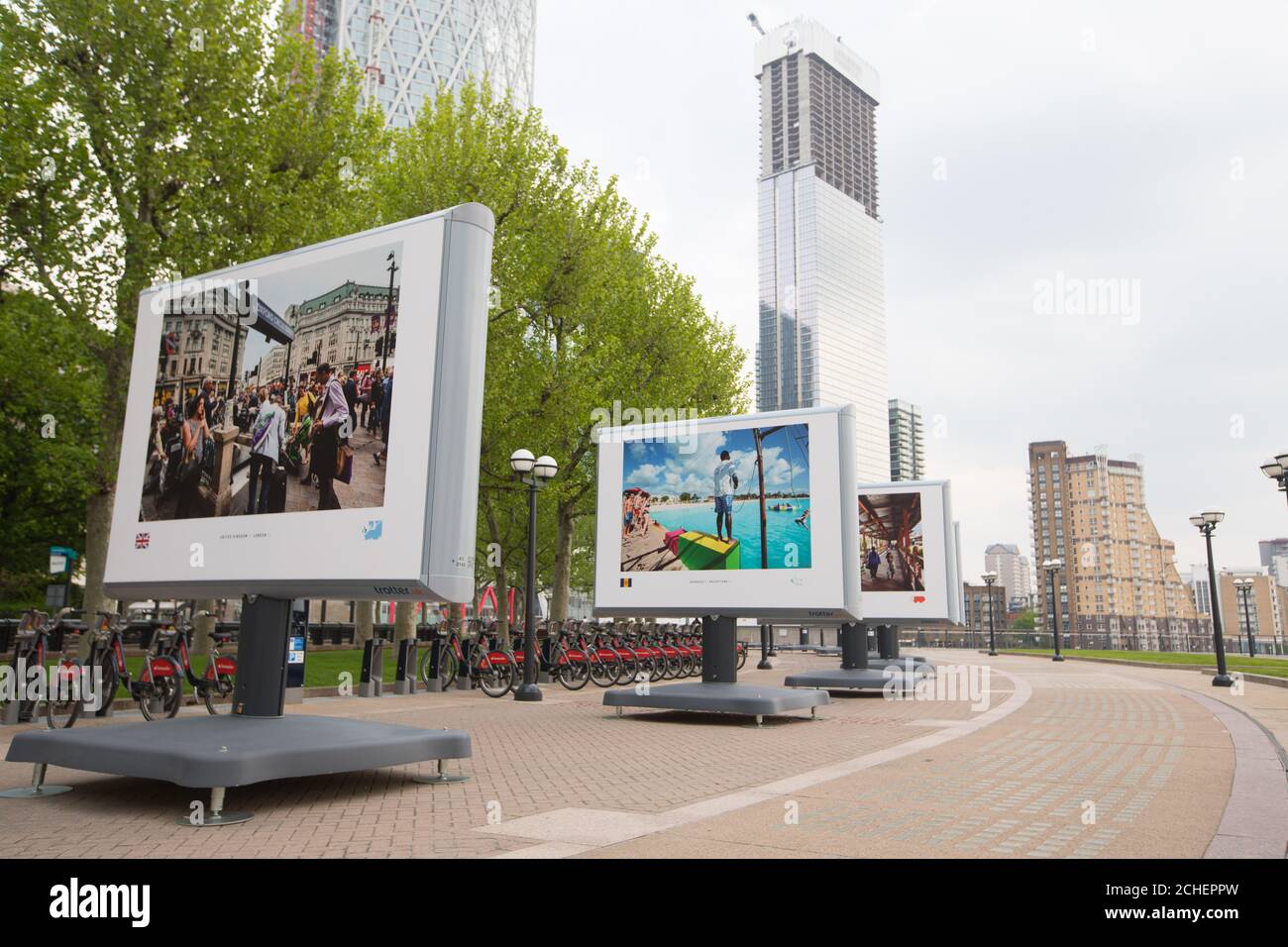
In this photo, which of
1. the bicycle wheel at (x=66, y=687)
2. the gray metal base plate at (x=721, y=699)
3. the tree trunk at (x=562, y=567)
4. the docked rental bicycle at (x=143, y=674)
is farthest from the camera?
the tree trunk at (x=562, y=567)

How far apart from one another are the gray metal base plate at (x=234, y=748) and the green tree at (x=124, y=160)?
9.02 m

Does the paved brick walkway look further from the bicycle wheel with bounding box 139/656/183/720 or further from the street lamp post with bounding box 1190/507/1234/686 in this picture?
the street lamp post with bounding box 1190/507/1234/686

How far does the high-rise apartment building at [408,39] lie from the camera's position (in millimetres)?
133125

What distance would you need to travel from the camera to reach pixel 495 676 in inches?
690

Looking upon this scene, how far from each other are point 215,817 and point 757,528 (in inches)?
322

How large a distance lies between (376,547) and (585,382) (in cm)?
1913

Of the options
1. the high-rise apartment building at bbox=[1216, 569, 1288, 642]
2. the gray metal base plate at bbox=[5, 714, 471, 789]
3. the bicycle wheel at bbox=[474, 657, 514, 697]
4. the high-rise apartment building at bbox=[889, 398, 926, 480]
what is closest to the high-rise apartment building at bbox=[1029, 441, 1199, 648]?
the high-rise apartment building at bbox=[1216, 569, 1288, 642]

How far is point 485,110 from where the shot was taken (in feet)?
81.0

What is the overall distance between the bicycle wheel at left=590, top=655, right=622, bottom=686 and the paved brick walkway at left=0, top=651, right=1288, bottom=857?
8.09m

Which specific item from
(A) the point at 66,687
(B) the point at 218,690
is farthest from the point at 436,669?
(A) the point at 66,687

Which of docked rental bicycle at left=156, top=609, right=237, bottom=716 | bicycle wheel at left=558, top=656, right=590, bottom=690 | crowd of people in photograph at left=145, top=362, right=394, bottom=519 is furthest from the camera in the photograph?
bicycle wheel at left=558, top=656, right=590, bottom=690

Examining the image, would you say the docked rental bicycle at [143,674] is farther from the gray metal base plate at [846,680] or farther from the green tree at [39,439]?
the gray metal base plate at [846,680]

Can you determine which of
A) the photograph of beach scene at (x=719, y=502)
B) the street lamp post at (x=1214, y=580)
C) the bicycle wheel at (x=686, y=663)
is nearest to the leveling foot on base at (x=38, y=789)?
the photograph of beach scene at (x=719, y=502)

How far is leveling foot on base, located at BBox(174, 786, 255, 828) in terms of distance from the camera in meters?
5.36
